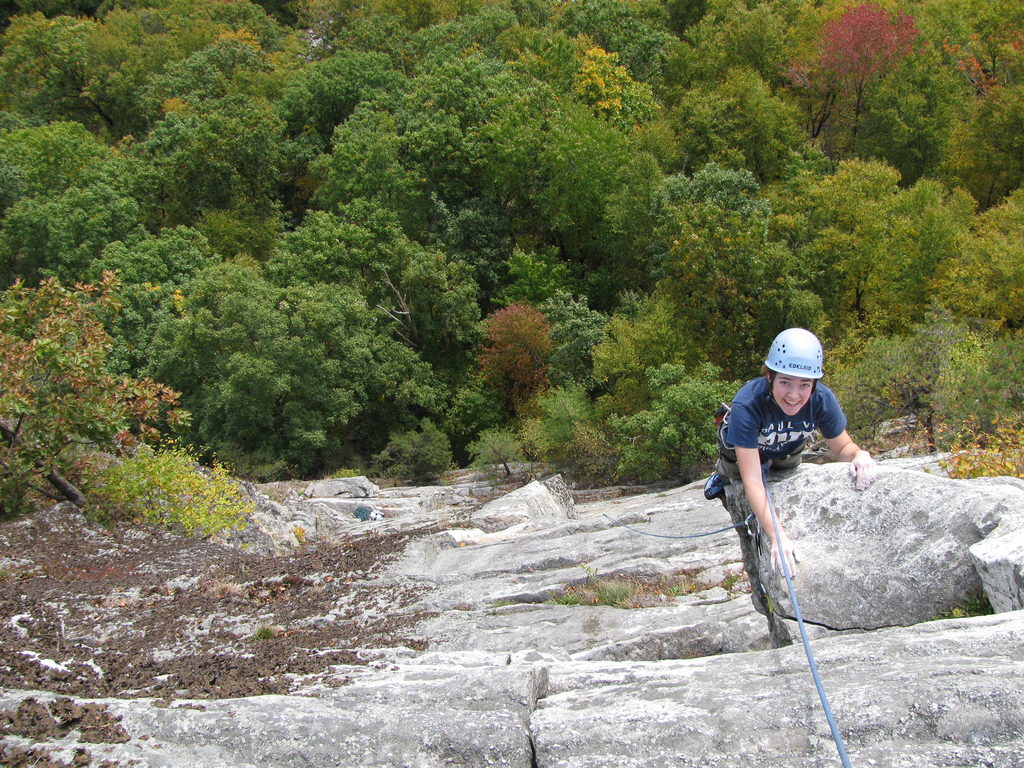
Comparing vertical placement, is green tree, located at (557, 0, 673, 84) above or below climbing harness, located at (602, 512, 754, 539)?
above

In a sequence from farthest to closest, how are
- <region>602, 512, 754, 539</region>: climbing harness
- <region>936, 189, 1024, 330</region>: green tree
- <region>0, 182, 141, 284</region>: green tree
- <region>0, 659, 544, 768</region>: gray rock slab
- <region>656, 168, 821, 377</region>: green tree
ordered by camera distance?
1. <region>0, 182, 141, 284</region>: green tree
2. <region>656, 168, 821, 377</region>: green tree
3. <region>936, 189, 1024, 330</region>: green tree
4. <region>602, 512, 754, 539</region>: climbing harness
5. <region>0, 659, 544, 768</region>: gray rock slab

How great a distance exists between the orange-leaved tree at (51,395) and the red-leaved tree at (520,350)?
24.9m

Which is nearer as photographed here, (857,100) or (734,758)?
(734,758)

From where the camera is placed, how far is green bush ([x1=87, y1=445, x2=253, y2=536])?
1530 cm

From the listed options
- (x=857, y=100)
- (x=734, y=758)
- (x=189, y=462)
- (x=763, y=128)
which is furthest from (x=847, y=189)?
(x=734, y=758)

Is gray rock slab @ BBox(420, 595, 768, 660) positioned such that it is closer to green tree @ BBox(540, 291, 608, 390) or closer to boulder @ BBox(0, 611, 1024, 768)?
boulder @ BBox(0, 611, 1024, 768)

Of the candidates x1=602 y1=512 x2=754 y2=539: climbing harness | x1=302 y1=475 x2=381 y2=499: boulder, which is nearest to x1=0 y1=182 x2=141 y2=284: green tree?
x1=302 y1=475 x2=381 y2=499: boulder

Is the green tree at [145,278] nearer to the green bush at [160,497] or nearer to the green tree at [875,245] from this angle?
the green bush at [160,497]

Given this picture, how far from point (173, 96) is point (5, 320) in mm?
50234

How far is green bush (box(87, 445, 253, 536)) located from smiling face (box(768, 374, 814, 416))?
12.2m

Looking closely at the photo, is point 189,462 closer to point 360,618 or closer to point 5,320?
point 5,320

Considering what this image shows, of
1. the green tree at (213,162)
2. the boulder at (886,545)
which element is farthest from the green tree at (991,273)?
the green tree at (213,162)

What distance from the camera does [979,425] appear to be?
1939 centimetres

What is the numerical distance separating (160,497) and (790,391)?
13.2 meters
